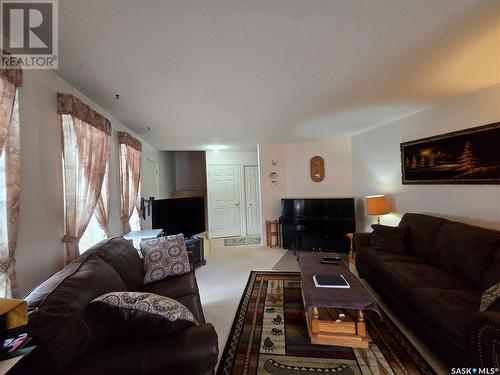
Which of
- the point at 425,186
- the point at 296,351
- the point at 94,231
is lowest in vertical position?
the point at 296,351

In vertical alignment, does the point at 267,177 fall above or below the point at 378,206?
above

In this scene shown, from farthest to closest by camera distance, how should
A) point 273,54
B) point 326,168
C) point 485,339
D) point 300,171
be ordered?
point 300,171
point 326,168
point 273,54
point 485,339

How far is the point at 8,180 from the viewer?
1.35 meters

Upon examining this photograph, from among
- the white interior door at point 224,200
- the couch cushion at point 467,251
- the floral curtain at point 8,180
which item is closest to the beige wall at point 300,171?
the white interior door at point 224,200

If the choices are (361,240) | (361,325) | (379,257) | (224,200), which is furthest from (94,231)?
(224,200)

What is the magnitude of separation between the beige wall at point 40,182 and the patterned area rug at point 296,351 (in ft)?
5.26

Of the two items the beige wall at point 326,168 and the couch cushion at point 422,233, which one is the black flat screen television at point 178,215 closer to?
Result: the beige wall at point 326,168

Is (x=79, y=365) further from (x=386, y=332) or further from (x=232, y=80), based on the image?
(x=386, y=332)

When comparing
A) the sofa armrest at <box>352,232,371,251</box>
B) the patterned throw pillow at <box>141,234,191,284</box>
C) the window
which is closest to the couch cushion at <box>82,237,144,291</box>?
the patterned throw pillow at <box>141,234,191,284</box>

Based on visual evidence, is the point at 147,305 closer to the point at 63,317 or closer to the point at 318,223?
the point at 63,317

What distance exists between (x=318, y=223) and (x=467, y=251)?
7.73 feet

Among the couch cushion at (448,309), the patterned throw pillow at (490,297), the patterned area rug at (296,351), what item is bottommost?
the patterned area rug at (296,351)

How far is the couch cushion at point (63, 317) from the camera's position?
0.87m

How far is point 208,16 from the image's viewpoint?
4.11 ft
